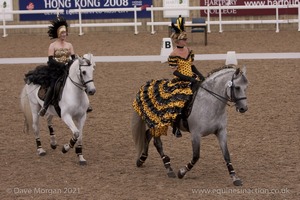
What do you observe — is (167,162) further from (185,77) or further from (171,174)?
(185,77)

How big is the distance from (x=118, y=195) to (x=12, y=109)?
289 inches

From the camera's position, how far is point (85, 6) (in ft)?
111

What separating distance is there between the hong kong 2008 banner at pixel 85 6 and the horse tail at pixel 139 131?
21902mm

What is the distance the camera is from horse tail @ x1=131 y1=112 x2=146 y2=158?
11570 millimetres

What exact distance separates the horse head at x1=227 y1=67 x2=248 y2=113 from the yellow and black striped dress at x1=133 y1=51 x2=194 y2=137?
27.4 inches

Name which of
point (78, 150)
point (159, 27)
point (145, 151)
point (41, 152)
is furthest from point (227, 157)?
point (159, 27)

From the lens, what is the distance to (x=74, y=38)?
31859 millimetres

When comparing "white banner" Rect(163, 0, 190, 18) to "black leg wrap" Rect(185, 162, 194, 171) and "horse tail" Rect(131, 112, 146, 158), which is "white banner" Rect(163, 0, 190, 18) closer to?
"horse tail" Rect(131, 112, 146, 158)

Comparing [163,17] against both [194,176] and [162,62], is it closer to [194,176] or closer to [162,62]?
[162,62]

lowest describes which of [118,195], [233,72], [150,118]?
[118,195]

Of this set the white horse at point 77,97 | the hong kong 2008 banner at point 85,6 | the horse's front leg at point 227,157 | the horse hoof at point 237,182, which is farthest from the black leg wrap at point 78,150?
the hong kong 2008 banner at point 85,6

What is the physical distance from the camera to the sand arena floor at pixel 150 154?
1043 cm

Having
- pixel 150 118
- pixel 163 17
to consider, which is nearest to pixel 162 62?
pixel 163 17

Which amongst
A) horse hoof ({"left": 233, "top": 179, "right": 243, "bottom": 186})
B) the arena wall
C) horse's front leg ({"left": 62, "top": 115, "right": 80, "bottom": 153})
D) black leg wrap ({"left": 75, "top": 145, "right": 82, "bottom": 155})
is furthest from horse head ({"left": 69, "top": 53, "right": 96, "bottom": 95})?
the arena wall
